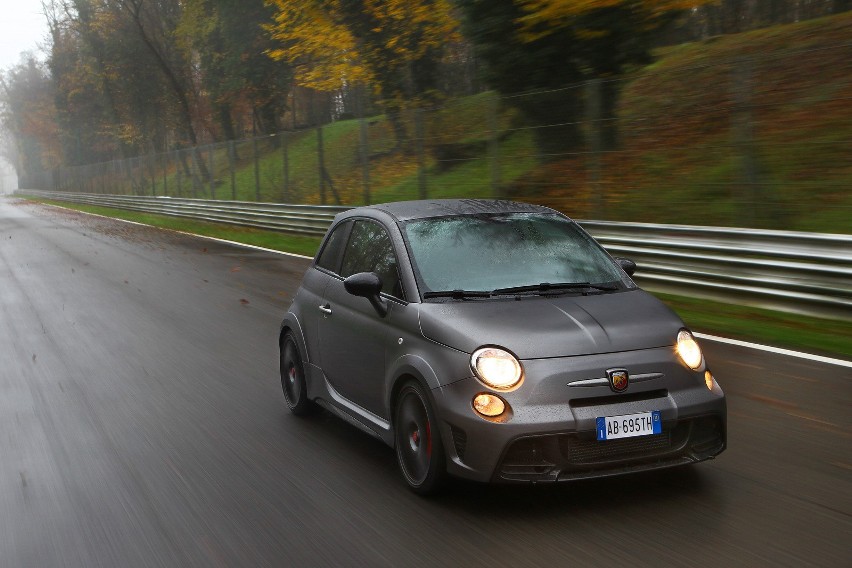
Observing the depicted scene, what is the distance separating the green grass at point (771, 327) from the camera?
9.58 meters

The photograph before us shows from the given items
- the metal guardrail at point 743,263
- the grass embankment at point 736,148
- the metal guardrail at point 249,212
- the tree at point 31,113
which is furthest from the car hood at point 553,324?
the tree at point 31,113

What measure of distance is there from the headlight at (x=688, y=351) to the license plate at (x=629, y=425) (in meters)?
0.41

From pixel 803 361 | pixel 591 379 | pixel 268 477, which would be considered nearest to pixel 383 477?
pixel 268 477

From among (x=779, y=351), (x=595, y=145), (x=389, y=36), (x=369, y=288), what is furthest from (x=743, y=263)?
(x=389, y=36)

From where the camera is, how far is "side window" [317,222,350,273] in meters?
7.16

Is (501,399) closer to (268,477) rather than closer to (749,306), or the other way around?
(268,477)

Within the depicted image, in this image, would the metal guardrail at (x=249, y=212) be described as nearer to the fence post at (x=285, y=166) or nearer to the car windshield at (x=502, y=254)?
the fence post at (x=285, y=166)

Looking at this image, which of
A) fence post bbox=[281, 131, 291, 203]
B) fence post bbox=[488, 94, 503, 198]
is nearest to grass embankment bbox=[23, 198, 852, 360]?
fence post bbox=[488, 94, 503, 198]

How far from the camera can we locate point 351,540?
479 centimetres

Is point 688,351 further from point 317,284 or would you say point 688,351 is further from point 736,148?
point 736,148

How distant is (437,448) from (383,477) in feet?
2.46

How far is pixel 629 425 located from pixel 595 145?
36.2ft

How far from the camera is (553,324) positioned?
207 inches

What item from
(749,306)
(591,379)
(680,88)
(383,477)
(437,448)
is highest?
(680,88)
